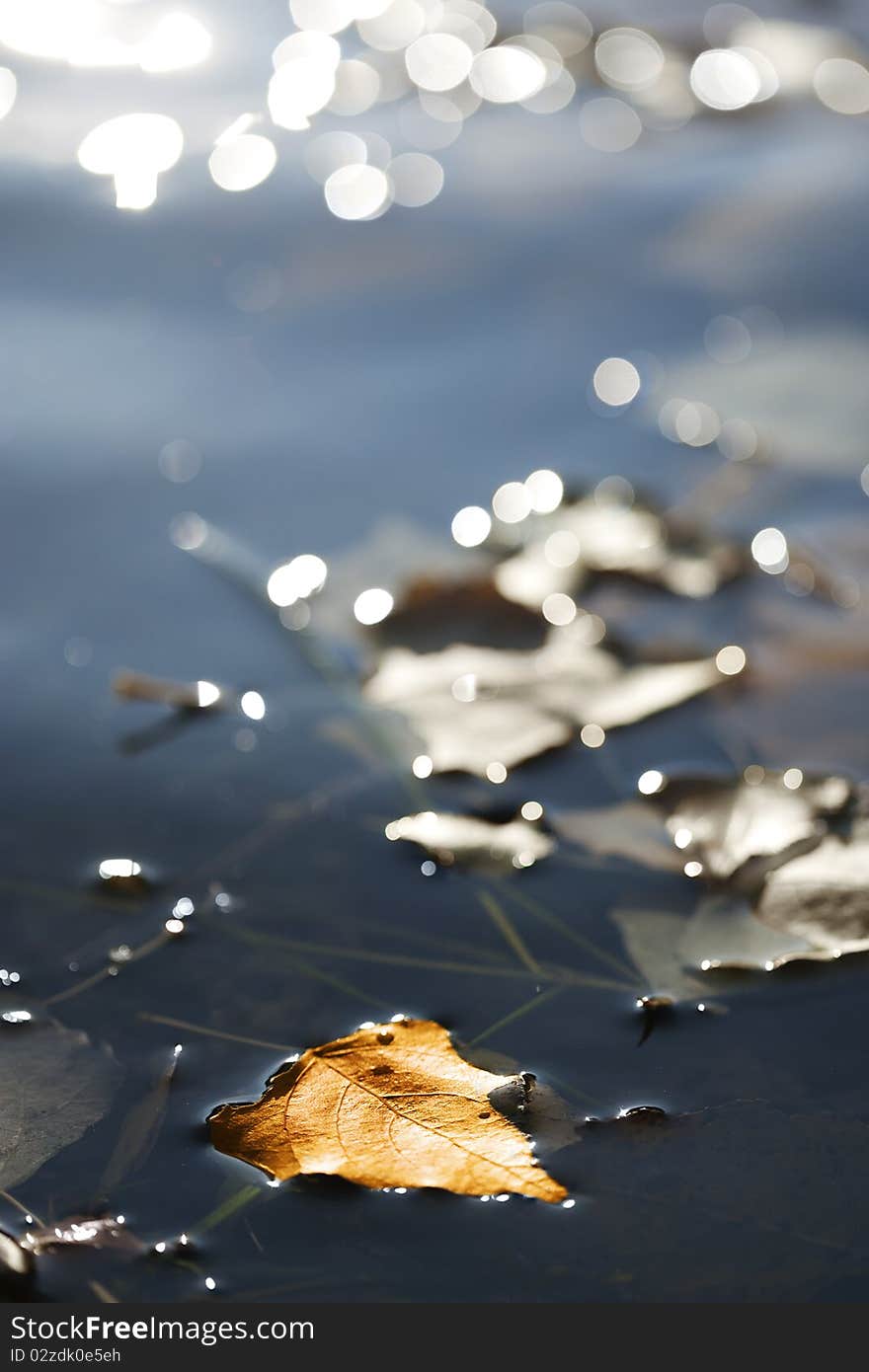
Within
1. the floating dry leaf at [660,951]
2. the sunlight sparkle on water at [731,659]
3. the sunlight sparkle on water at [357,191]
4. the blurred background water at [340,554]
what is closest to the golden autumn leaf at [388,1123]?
the blurred background water at [340,554]

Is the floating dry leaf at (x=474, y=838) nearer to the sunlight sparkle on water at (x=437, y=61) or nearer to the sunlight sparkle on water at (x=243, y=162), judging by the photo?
the sunlight sparkle on water at (x=243, y=162)

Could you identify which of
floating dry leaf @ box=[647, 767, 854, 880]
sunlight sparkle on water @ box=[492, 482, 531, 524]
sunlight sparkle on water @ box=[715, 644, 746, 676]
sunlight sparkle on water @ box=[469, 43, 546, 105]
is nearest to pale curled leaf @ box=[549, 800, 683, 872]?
floating dry leaf @ box=[647, 767, 854, 880]

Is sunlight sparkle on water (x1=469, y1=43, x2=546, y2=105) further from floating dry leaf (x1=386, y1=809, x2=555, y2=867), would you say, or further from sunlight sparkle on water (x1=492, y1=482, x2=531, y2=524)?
floating dry leaf (x1=386, y1=809, x2=555, y2=867)

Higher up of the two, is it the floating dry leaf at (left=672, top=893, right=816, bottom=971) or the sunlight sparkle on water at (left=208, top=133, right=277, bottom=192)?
the sunlight sparkle on water at (left=208, top=133, right=277, bottom=192)

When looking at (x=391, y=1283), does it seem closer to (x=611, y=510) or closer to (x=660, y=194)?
(x=611, y=510)

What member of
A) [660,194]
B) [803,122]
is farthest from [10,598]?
[803,122]
